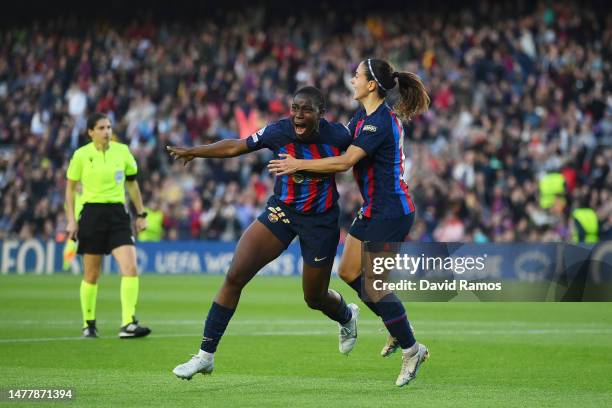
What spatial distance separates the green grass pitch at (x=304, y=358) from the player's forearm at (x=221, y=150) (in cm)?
168

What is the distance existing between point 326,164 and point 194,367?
5.73 ft

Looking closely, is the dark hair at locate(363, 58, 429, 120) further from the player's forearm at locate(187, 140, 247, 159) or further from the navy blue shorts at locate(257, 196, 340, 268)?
the player's forearm at locate(187, 140, 247, 159)

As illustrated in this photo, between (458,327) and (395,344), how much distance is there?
4.60 metres

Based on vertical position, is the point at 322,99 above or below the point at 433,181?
above

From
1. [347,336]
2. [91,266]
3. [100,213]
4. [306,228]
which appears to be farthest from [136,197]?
[306,228]

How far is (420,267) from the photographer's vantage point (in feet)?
28.3

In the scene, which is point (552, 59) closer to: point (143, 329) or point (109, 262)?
point (109, 262)

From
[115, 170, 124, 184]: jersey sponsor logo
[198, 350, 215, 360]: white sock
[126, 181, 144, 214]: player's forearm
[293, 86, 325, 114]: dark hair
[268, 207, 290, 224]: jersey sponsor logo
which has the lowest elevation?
[198, 350, 215, 360]: white sock

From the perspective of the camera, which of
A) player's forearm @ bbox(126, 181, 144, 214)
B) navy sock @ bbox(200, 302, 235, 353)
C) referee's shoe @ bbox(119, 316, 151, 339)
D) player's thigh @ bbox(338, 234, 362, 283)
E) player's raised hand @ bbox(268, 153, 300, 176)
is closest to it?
player's raised hand @ bbox(268, 153, 300, 176)

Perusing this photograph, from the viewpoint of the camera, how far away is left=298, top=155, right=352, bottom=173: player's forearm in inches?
328

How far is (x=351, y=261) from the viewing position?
29.2ft

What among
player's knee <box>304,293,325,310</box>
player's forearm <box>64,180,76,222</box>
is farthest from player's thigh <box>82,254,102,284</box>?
player's knee <box>304,293,325,310</box>

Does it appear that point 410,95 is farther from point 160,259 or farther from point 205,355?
point 160,259

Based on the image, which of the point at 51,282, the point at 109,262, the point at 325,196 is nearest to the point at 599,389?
the point at 325,196
